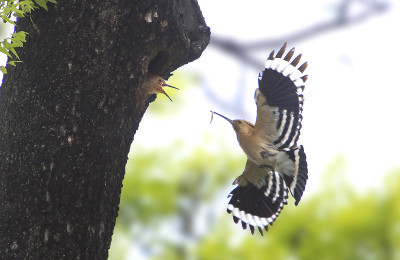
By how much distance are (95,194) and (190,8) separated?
1090 mm

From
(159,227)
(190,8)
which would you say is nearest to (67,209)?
(190,8)

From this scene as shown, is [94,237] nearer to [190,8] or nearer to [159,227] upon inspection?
[190,8]

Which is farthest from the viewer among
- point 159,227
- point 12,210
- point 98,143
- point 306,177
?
point 159,227

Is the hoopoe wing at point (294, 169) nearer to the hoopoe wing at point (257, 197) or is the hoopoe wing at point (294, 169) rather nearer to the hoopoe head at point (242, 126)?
the hoopoe wing at point (257, 197)

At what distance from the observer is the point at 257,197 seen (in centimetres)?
436

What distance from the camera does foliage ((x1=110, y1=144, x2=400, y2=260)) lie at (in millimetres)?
10375

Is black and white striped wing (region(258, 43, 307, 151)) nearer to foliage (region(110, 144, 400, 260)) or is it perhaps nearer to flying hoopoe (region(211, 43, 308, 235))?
flying hoopoe (region(211, 43, 308, 235))

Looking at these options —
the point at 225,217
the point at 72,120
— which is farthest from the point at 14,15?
the point at 225,217

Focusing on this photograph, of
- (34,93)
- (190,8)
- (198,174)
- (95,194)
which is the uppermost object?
(198,174)

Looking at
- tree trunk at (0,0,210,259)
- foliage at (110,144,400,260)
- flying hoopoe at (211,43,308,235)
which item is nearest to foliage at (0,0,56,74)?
tree trunk at (0,0,210,259)

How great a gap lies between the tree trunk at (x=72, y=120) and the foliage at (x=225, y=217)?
783 centimetres

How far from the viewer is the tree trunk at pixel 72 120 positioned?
2.29 meters

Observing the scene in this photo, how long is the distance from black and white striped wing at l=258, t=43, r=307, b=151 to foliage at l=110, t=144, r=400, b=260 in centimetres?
664

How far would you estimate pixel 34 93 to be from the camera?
245cm
